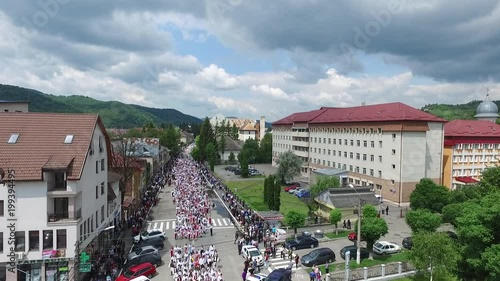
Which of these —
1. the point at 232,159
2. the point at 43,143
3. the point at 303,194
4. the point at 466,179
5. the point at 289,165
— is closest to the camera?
the point at 43,143

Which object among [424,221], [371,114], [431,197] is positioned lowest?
[431,197]

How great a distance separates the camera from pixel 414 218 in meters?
28.6

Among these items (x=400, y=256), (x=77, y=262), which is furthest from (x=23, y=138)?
(x=400, y=256)

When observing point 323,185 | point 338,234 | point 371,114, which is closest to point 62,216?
point 338,234

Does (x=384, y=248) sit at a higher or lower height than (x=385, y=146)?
lower

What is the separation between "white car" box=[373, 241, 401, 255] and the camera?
96.3 feet

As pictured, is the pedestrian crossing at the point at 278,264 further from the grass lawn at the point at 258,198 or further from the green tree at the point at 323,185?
the green tree at the point at 323,185

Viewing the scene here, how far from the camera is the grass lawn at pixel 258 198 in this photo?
4738 centimetres

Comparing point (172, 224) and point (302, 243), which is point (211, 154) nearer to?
point (172, 224)

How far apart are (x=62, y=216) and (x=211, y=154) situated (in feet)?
228

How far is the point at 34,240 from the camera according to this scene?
22938 mm

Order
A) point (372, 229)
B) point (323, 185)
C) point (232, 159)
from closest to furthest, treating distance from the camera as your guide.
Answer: point (372, 229), point (323, 185), point (232, 159)

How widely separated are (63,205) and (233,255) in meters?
13.3

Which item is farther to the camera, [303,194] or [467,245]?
[303,194]
